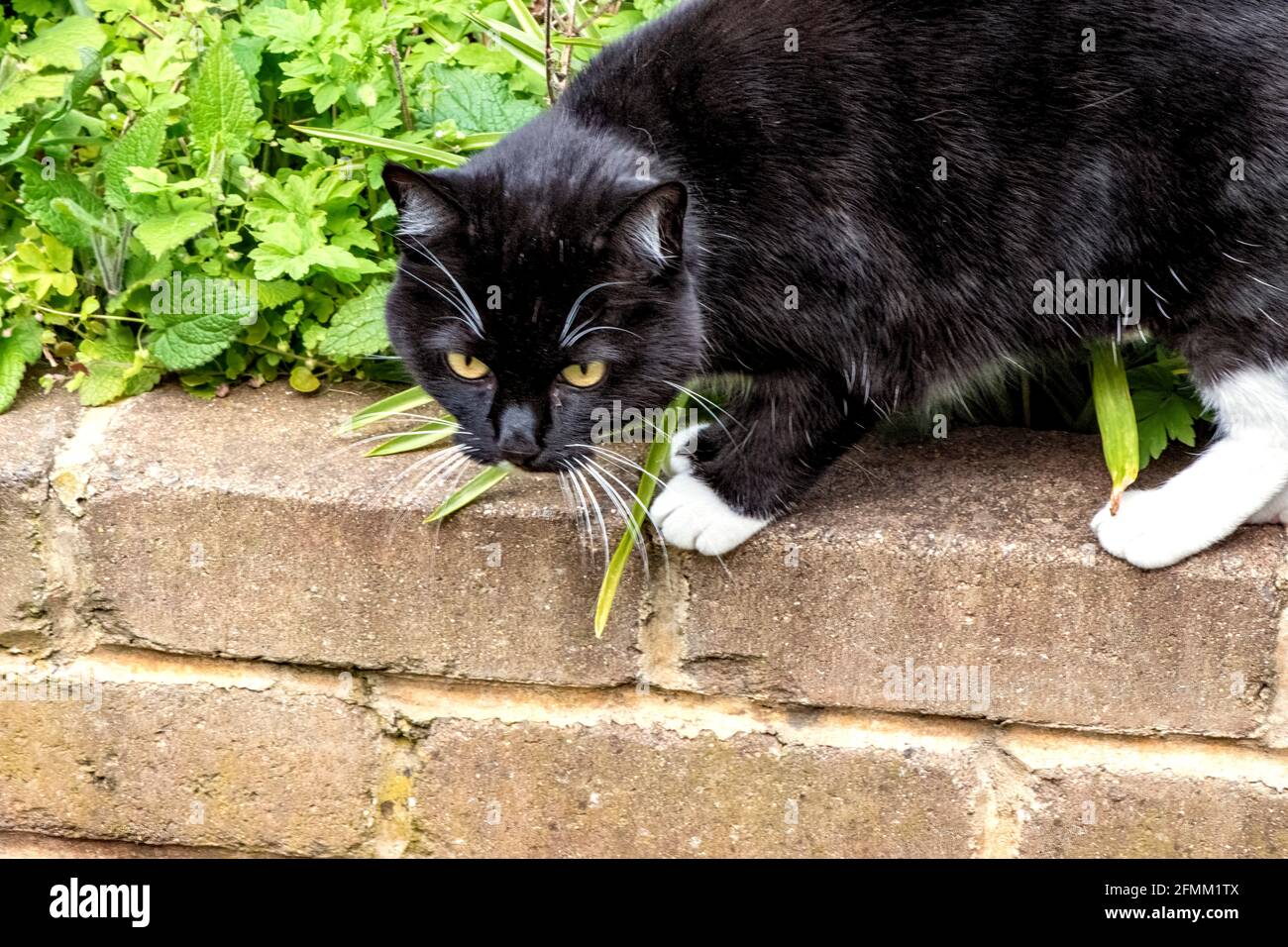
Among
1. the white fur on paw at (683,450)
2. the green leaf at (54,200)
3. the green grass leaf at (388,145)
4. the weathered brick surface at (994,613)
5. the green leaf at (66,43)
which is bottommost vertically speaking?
the weathered brick surface at (994,613)

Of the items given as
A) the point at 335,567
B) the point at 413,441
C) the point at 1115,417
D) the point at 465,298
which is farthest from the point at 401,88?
the point at 1115,417

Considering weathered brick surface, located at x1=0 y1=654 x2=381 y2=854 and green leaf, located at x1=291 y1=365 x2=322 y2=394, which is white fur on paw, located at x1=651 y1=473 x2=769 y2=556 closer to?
weathered brick surface, located at x1=0 y1=654 x2=381 y2=854

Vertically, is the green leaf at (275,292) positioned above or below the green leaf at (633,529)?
above

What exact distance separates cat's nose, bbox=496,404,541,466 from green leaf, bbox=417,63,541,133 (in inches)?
32.1

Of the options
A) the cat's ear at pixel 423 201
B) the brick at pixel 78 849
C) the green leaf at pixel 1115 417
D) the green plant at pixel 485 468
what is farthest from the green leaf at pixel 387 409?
the green leaf at pixel 1115 417

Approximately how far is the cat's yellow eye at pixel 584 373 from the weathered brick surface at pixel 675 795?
0.61 m

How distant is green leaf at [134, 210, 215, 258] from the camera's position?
2.45 metres

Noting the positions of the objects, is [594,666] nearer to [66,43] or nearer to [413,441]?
[413,441]

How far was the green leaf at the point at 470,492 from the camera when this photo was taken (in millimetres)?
2314

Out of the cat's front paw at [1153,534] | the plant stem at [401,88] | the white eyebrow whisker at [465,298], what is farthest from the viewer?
the plant stem at [401,88]

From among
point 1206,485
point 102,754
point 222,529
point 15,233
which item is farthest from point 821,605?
point 15,233

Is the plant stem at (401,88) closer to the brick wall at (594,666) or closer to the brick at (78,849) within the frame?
the brick wall at (594,666)

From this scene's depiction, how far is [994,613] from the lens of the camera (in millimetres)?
2268

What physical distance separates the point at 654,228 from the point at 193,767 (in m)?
1.24
